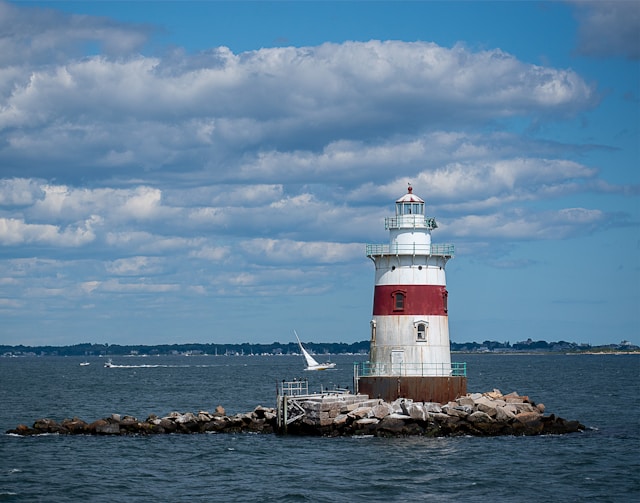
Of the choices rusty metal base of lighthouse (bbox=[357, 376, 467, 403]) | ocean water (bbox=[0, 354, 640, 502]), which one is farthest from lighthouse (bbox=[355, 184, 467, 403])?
ocean water (bbox=[0, 354, 640, 502])

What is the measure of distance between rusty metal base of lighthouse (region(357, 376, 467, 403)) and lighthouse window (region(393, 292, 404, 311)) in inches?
113

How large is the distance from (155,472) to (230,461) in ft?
10.8

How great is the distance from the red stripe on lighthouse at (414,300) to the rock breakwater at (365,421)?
12.2 feet

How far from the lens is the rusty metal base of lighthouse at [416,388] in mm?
44969

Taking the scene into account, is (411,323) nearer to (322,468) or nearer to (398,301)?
(398,301)

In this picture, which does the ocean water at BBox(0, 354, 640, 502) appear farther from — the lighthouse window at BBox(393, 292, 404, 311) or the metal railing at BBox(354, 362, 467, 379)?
the lighthouse window at BBox(393, 292, 404, 311)

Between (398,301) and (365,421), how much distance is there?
211 inches

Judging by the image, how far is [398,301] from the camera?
4534 centimetres

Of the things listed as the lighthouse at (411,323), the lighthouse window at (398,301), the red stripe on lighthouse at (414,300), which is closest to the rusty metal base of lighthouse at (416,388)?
the lighthouse at (411,323)

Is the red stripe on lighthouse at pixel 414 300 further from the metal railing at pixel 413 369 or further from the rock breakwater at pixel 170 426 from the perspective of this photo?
the rock breakwater at pixel 170 426

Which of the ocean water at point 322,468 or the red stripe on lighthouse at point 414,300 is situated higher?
the red stripe on lighthouse at point 414,300

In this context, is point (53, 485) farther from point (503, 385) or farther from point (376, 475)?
point (503, 385)

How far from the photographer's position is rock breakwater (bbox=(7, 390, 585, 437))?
43250 millimetres

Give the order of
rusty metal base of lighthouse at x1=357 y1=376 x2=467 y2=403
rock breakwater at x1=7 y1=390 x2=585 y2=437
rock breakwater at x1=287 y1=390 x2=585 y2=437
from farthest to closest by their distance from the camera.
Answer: rusty metal base of lighthouse at x1=357 y1=376 x2=467 y2=403 < rock breakwater at x1=7 y1=390 x2=585 y2=437 < rock breakwater at x1=287 y1=390 x2=585 y2=437
